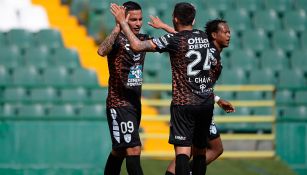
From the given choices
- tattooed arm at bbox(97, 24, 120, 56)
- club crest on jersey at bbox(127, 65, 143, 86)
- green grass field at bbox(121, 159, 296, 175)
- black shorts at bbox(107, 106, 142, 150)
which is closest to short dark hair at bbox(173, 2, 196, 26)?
tattooed arm at bbox(97, 24, 120, 56)

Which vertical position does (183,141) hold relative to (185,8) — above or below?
below

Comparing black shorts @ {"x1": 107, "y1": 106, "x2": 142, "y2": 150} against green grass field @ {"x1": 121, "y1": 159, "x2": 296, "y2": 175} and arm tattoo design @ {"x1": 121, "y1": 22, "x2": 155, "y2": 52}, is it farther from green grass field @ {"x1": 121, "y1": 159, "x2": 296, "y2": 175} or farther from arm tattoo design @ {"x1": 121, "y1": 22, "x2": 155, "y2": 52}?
green grass field @ {"x1": 121, "y1": 159, "x2": 296, "y2": 175}

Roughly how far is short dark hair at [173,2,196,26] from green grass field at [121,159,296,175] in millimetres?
3495

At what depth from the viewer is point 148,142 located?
13773 mm

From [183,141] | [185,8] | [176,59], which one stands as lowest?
[183,141]

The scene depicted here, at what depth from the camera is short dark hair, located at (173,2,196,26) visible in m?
7.80

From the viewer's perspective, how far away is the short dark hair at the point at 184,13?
25.6 ft

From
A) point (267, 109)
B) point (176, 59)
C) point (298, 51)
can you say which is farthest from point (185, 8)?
point (298, 51)

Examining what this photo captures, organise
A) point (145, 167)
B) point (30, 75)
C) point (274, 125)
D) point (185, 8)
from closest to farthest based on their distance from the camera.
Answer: point (185, 8) → point (145, 167) → point (274, 125) → point (30, 75)

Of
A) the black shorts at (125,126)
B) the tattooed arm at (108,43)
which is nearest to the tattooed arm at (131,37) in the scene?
the tattooed arm at (108,43)

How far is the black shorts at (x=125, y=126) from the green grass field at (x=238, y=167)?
92.4 inches

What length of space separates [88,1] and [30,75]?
9.15 feet

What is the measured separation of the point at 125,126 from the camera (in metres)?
8.55

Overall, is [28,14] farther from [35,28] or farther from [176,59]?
[176,59]
